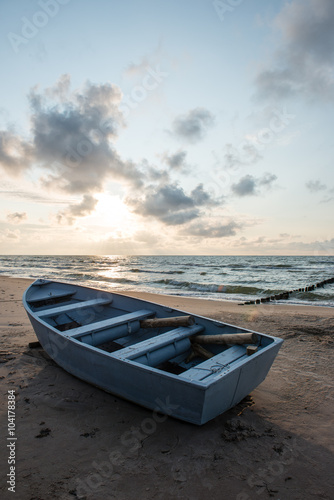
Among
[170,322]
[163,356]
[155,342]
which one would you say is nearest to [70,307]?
[170,322]

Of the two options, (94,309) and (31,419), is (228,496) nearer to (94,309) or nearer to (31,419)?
(31,419)

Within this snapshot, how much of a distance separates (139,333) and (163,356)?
1.50 metres

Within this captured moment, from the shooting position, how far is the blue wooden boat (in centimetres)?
333

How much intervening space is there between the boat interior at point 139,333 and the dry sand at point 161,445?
30.1 inches

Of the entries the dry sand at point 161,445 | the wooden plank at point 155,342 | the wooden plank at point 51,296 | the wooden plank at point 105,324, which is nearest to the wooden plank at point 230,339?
the wooden plank at point 155,342

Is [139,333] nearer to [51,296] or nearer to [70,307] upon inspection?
[70,307]

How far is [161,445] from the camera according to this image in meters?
3.36

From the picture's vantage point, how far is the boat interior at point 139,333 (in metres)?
4.15

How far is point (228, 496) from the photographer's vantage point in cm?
270

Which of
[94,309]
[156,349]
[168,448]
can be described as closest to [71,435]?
[168,448]

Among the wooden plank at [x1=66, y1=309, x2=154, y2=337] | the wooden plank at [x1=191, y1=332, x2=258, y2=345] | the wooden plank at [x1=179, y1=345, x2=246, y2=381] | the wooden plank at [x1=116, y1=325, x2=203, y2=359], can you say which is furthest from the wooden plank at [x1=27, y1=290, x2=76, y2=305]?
the wooden plank at [x1=179, y1=345, x2=246, y2=381]

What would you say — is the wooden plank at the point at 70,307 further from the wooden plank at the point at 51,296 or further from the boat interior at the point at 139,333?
the wooden plank at the point at 51,296

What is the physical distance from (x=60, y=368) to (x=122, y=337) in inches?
50.5

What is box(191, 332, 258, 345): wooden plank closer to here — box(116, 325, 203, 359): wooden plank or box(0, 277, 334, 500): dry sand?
box(116, 325, 203, 359): wooden plank
